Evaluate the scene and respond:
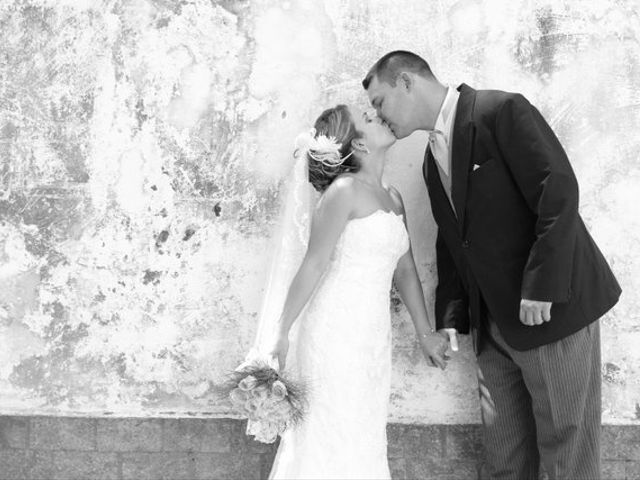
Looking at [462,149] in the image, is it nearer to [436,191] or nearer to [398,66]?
[436,191]

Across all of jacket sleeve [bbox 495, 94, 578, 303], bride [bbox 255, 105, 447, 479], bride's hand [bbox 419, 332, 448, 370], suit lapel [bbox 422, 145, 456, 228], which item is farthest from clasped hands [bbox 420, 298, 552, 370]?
jacket sleeve [bbox 495, 94, 578, 303]

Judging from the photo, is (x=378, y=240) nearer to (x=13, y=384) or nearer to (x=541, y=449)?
(x=541, y=449)

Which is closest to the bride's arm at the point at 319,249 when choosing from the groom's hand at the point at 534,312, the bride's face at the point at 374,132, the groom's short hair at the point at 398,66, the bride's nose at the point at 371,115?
the bride's face at the point at 374,132

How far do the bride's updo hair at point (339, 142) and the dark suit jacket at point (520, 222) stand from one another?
53 cm

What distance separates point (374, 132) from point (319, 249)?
2.20 feet

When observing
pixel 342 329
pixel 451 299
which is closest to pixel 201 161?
pixel 342 329

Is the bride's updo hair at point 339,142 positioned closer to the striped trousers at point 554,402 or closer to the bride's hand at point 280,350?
the bride's hand at point 280,350

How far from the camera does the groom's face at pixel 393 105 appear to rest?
377 centimetres

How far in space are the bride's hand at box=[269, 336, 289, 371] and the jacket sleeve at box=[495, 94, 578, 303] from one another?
1.10 metres

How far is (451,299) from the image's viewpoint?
4.01m

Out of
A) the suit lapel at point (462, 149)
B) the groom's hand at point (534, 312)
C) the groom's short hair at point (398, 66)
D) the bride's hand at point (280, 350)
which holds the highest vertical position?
the groom's short hair at point (398, 66)

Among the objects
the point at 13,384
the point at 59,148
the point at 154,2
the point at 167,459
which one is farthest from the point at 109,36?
the point at 167,459

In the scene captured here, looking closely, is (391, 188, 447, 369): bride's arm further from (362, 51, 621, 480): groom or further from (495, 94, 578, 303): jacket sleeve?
(495, 94, 578, 303): jacket sleeve

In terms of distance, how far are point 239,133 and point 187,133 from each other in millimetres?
281
